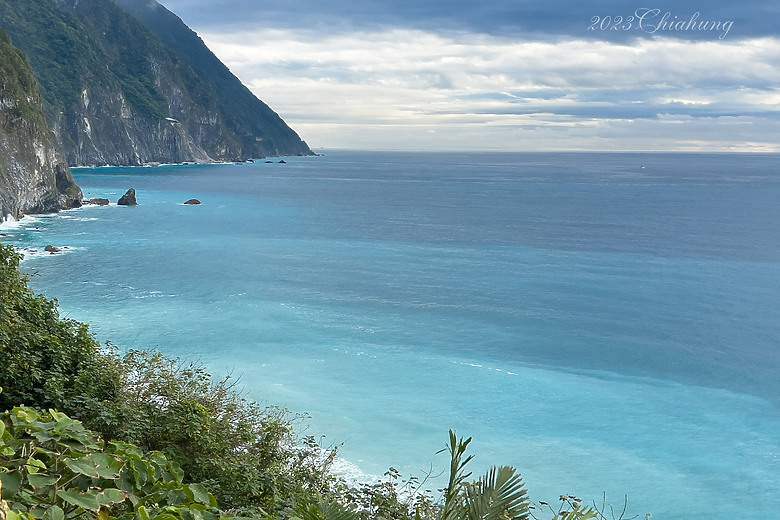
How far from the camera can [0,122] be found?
6178cm

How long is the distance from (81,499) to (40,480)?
404 mm

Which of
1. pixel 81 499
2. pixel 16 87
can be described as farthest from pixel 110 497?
pixel 16 87

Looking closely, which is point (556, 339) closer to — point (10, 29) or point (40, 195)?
point (40, 195)

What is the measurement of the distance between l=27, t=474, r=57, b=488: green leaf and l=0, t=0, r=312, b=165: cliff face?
139 meters

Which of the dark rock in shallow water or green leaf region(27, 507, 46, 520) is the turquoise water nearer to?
the dark rock in shallow water

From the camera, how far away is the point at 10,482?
4.88 meters

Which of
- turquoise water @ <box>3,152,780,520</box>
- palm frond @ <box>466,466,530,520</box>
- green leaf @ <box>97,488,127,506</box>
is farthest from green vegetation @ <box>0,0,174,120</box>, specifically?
palm frond @ <box>466,466,530,520</box>

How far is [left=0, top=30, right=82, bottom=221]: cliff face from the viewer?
197ft

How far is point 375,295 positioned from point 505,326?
28.1ft

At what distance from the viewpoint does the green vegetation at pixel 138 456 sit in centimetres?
505

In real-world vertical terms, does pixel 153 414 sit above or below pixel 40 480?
below

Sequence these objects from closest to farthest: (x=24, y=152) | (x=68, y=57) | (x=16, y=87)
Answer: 1. (x=24, y=152)
2. (x=16, y=87)
3. (x=68, y=57)

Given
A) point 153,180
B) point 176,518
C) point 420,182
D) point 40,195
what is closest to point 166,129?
point 153,180

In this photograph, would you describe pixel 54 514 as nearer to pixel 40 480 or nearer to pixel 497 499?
pixel 40 480
